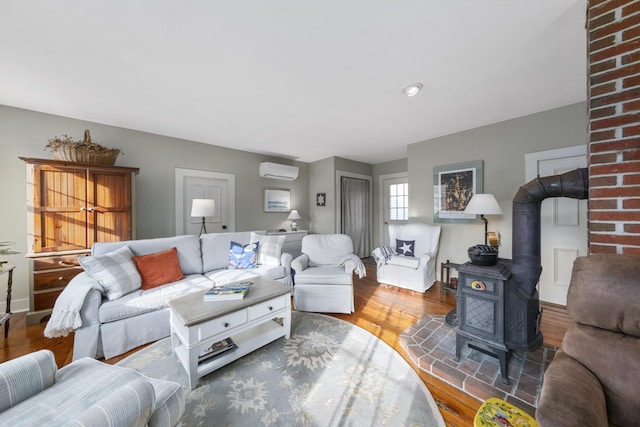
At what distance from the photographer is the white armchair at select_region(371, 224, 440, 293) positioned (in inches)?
127

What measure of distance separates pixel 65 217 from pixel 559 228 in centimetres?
561

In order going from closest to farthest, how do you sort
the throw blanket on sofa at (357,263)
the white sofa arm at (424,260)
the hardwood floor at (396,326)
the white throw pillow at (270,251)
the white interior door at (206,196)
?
the hardwood floor at (396,326) < the throw blanket on sofa at (357,263) < the white throw pillow at (270,251) < the white sofa arm at (424,260) < the white interior door at (206,196)

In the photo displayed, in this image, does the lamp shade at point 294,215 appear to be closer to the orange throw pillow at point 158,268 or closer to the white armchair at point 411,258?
the white armchair at point 411,258

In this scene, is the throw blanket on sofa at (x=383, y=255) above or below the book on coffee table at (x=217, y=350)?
above

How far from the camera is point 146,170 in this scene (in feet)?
11.0

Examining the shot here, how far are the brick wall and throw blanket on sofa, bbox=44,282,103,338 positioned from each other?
136 inches

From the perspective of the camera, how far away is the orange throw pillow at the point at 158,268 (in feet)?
7.45

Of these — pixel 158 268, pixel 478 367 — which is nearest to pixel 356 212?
pixel 478 367

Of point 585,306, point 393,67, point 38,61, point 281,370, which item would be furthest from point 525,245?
point 38,61

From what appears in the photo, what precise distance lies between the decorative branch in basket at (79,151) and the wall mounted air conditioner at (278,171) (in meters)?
2.21

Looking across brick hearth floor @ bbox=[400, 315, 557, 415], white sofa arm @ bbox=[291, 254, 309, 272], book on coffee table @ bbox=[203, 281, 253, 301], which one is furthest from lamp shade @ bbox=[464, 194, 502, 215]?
book on coffee table @ bbox=[203, 281, 253, 301]

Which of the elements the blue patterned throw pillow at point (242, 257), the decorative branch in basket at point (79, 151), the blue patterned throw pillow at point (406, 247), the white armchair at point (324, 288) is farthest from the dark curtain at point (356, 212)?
the decorative branch in basket at point (79, 151)

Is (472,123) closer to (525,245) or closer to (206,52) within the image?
(525,245)

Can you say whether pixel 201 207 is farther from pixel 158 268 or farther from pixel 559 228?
pixel 559 228
